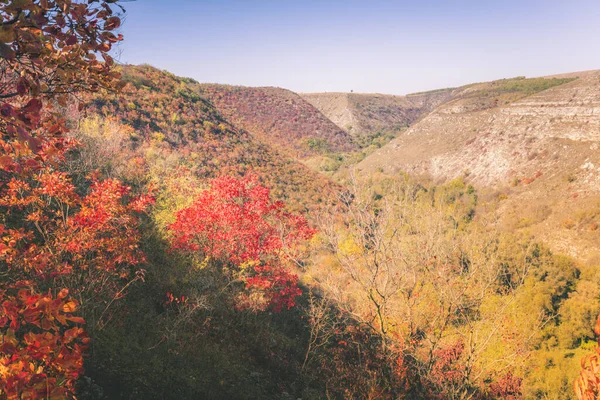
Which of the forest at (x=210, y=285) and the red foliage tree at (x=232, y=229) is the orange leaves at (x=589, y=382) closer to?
the forest at (x=210, y=285)

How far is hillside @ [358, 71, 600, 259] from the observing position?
1298 inches

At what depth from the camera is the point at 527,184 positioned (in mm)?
43281

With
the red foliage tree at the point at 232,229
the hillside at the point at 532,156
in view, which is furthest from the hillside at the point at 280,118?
the red foliage tree at the point at 232,229

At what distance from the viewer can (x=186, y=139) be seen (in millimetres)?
35375

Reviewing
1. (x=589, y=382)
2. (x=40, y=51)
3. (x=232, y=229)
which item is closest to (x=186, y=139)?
(x=232, y=229)

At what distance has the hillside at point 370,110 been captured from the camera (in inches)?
4911

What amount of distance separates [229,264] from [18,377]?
37.9 ft

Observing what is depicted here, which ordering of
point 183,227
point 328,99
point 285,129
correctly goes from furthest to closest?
point 328,99, point 285,129, point 183,227

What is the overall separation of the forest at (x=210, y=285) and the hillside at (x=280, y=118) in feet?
181

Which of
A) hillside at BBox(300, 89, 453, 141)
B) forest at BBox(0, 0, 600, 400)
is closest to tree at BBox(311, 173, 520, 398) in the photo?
forest at BBox(0, 0, 600, 400)

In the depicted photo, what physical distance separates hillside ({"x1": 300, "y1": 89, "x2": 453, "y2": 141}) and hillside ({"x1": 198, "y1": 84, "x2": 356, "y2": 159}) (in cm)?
2383

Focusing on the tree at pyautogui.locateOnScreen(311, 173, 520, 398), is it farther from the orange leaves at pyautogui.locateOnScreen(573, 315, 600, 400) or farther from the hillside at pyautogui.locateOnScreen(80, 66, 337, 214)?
the hillside at pyautogui.locateOnScreen(80, 66, 337, 214)

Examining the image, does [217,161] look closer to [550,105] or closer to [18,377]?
[18,377]

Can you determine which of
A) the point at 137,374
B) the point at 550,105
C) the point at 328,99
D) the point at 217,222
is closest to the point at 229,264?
the point at 217,222
